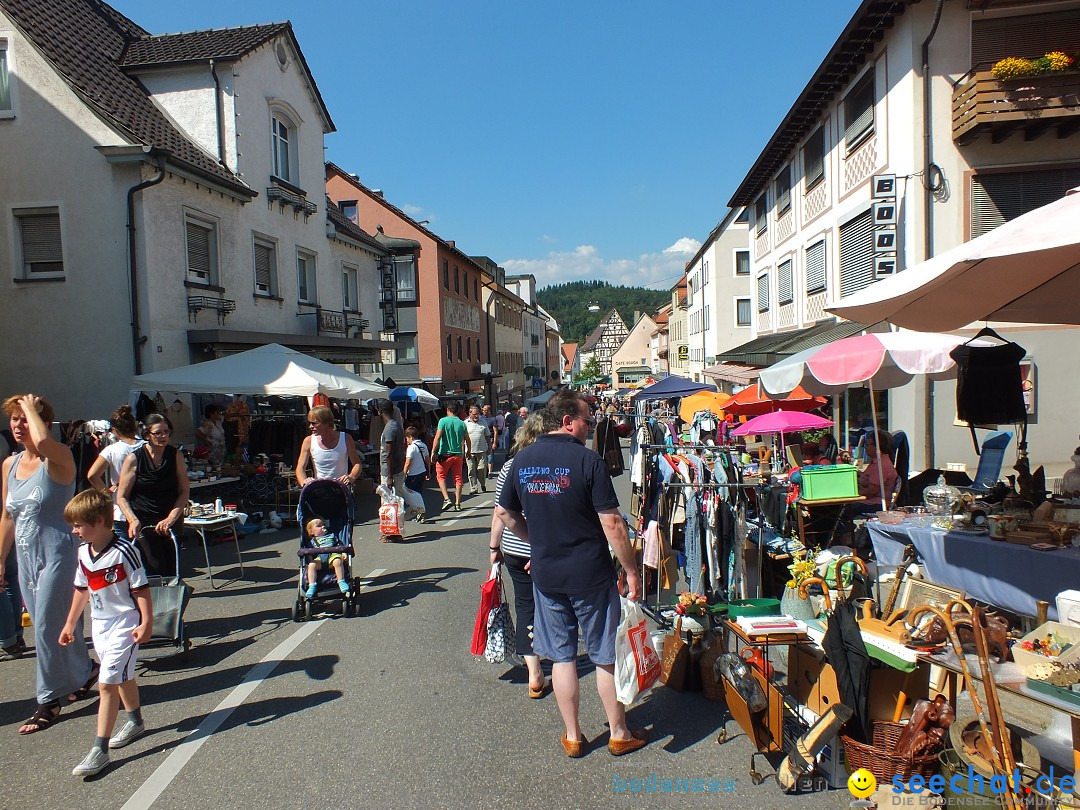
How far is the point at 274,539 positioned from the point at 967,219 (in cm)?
1358

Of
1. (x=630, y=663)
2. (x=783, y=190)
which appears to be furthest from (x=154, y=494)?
(x=783, y=190)

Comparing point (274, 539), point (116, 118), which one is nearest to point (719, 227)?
point (116, 118)

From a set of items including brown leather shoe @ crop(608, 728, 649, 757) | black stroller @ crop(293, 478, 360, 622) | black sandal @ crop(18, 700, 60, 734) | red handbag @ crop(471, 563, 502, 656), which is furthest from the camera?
black stroller @ crop(293, 478, 360, 622)

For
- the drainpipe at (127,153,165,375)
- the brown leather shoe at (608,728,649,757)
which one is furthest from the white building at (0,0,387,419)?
the brown leather shoe at (608,728,649,757)

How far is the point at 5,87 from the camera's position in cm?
1317

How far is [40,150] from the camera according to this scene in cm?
1309

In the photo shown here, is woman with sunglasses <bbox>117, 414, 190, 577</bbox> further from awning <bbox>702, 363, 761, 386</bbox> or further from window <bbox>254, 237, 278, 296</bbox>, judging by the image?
awning <bbox>702, 363, 761, 386</bbox>

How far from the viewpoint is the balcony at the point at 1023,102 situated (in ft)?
39.2

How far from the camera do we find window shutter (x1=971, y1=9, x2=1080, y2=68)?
12805 mm

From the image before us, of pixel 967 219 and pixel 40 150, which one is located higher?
pixel 40 150

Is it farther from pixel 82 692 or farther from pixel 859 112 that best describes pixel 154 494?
pixel 859 112

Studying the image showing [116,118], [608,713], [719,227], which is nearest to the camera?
[608,713]

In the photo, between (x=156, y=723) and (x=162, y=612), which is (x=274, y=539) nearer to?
(x=162, y=612)

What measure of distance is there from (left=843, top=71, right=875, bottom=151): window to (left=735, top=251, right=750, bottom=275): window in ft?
71.8
